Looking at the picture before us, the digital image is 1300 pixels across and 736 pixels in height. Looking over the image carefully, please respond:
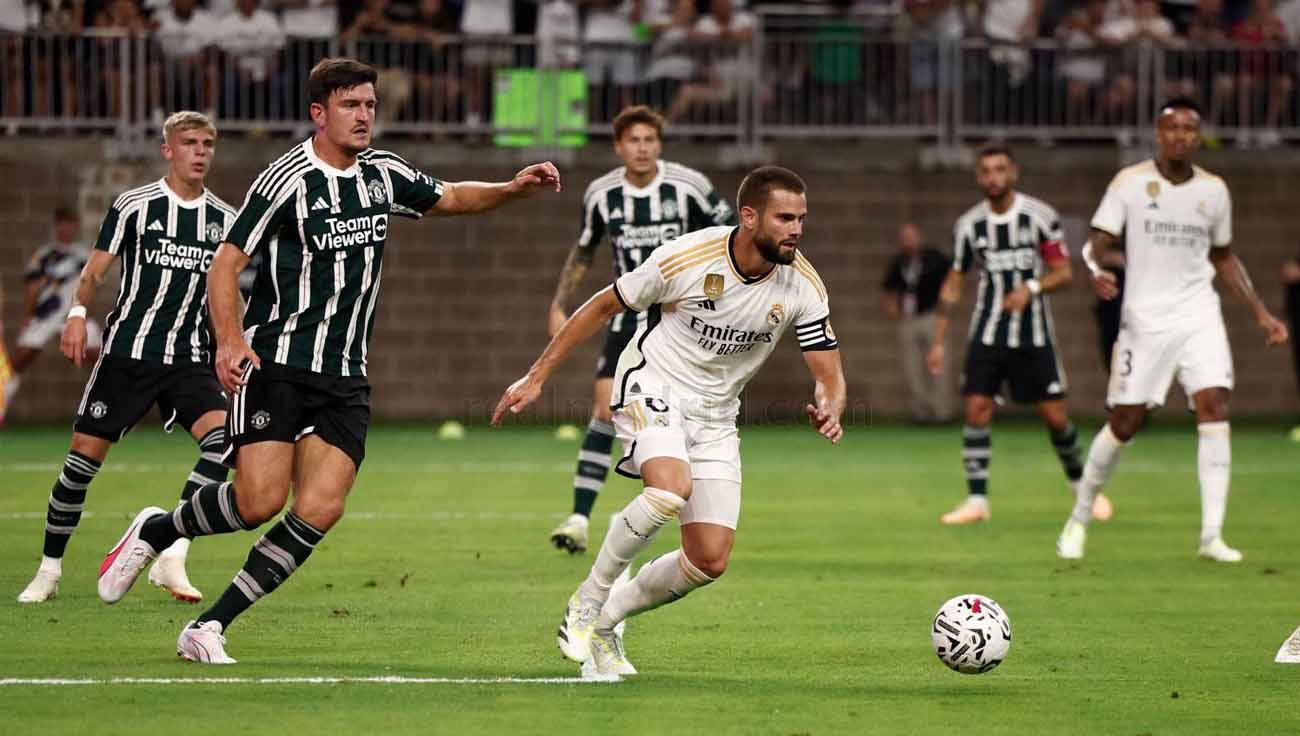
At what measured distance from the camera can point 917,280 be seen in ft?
74.3

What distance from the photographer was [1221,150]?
2292cm

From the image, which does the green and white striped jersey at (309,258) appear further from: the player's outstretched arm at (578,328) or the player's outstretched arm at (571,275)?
the player's outstretched arm at (571,275)

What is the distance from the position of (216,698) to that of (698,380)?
6.88 feet

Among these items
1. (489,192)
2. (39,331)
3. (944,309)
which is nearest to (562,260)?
(39,331)

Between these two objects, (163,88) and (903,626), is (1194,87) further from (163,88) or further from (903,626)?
(903,626)

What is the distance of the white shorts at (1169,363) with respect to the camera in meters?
11.1

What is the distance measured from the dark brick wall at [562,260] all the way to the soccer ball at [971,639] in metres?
15.5

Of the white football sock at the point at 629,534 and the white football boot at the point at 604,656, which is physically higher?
the white football sock at the point at 629,534

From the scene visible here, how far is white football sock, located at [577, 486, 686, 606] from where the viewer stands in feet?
22.9

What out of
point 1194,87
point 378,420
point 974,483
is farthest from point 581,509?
point 1194,87

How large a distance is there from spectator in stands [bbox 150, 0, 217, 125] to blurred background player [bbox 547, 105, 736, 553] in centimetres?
1106

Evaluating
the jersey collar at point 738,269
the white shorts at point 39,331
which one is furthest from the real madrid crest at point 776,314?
the white shorts at point 39,331

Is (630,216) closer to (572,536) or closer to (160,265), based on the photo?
(572,536)

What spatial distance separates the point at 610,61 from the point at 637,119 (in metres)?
10.9
